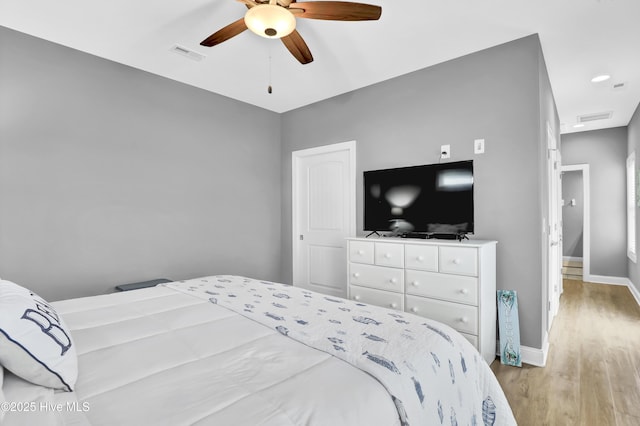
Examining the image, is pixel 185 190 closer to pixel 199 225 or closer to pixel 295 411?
pixel 199 225

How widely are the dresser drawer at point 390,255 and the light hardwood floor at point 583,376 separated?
109cm

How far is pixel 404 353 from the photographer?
3.93 feet

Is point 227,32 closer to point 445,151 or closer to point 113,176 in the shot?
point 113,176

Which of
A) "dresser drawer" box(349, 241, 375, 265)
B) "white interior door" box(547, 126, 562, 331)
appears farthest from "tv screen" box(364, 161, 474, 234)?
"white interior door" box(547, 126, 562, 331)

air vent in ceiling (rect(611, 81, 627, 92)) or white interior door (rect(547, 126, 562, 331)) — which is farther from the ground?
air vent in ceiling (rect(611, 81, 627, 92))

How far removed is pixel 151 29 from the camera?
262 centimetres

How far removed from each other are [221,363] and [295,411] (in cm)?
40

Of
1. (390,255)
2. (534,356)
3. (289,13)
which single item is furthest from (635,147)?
(289,13)

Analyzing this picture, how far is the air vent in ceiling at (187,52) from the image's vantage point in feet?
9.52

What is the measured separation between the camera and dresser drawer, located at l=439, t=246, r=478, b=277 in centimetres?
249

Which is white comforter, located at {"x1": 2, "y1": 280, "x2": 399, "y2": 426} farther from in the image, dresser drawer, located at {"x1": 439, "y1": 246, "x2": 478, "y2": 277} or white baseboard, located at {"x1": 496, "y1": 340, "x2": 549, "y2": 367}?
white baseboard, located at {"x1": 496, "y1": 340, "x2": 549, "y2": 367}

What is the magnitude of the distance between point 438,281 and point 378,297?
0.59 m

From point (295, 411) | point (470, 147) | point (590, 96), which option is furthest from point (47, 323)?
point (590, 96)

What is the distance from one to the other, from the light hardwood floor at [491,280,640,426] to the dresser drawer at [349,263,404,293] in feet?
3.19
